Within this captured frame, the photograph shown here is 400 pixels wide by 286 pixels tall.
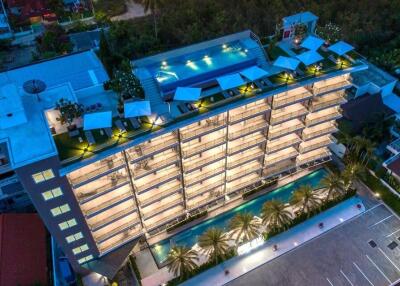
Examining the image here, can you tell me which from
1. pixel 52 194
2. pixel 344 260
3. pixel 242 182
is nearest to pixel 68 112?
pixel 52 194

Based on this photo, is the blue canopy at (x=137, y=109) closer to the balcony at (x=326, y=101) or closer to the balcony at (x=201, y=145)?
the balcony at (x=201, y=145)

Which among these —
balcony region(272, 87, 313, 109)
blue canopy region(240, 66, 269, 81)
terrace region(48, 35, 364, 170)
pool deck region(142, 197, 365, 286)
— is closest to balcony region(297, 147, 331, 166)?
pool deck region(142, 197, 365, 286)

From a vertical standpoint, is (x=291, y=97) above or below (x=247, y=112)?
below

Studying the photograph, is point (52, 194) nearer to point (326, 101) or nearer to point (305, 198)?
point (305, 198)

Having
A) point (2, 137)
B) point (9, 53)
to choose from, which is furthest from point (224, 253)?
point (9, 53)

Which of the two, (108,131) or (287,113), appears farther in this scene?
(287,113)

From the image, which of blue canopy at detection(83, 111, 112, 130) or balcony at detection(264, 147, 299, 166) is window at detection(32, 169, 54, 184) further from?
balcony at detection(264, 147, 299, 166)

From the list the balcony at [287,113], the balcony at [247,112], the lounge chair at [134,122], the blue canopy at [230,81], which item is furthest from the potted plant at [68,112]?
the balcony at [287,113]
